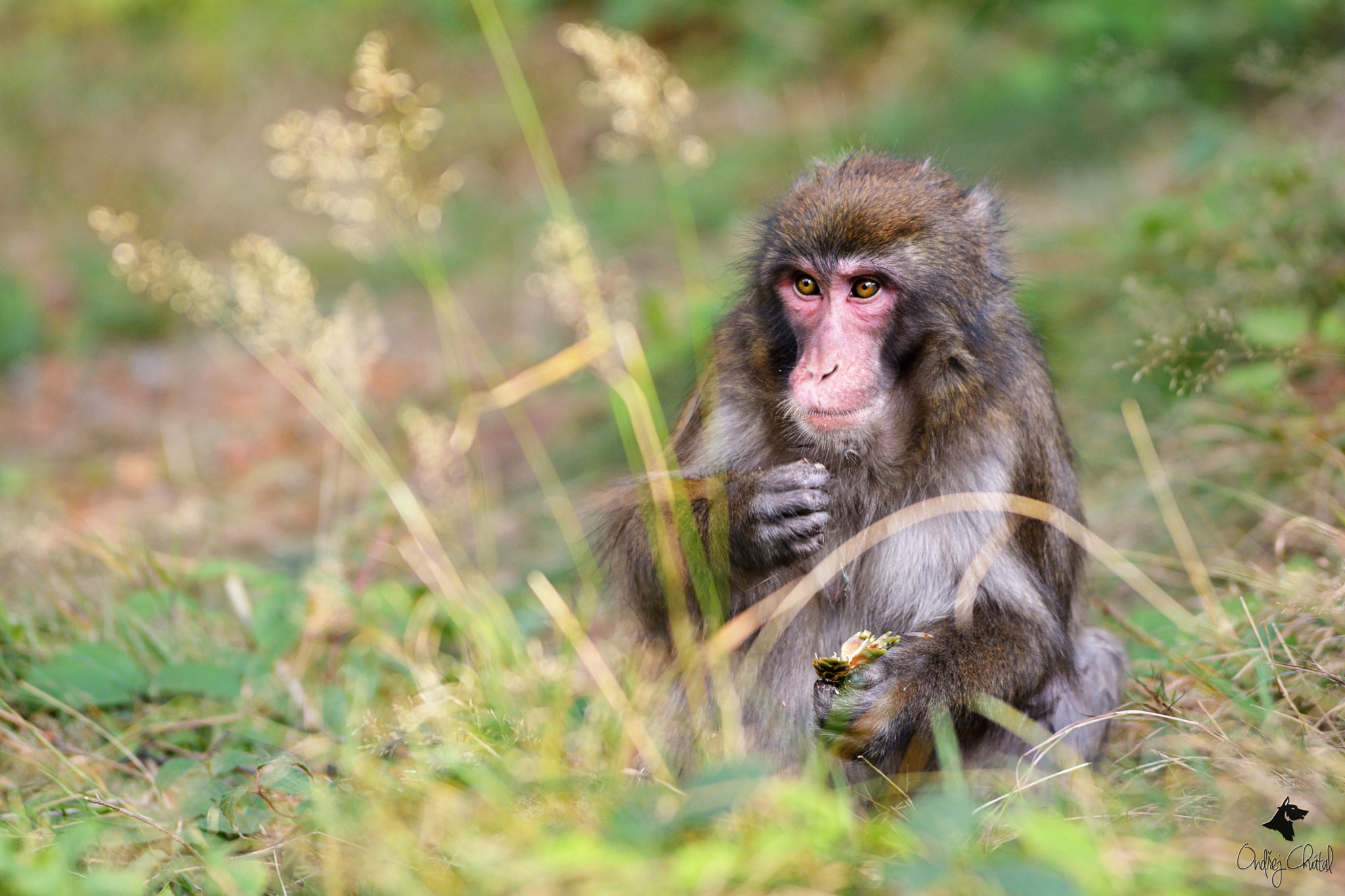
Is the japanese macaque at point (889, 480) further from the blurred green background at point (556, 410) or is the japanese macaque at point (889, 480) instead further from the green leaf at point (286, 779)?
the green leaf at point (286, 779)

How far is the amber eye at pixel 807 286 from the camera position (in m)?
3.12

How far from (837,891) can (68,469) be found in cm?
686

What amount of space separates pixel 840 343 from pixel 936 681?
0.87m

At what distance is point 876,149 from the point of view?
3.57m

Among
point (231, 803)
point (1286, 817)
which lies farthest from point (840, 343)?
point (231, 803)

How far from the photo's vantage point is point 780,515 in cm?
294

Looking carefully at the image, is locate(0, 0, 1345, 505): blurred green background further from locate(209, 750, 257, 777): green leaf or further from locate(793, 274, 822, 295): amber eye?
locate(209, 750, 257, 777): green leaf

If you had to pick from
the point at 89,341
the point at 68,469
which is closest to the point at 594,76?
the point at 89,341

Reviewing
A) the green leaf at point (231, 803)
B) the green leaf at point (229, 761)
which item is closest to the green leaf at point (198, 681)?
the green leaf at point (229, 761)

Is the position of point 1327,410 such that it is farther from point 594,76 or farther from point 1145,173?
point 594,76

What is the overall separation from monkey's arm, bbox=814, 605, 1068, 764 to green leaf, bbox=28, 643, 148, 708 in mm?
2027

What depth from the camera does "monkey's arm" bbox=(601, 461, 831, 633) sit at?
2.93 metres

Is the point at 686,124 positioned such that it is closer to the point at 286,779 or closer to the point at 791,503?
the point at 791,503

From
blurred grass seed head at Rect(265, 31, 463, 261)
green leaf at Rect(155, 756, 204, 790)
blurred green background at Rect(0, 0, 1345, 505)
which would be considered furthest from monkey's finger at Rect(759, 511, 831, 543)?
blurred green background at Rect(0, 0, 1345, 505)
